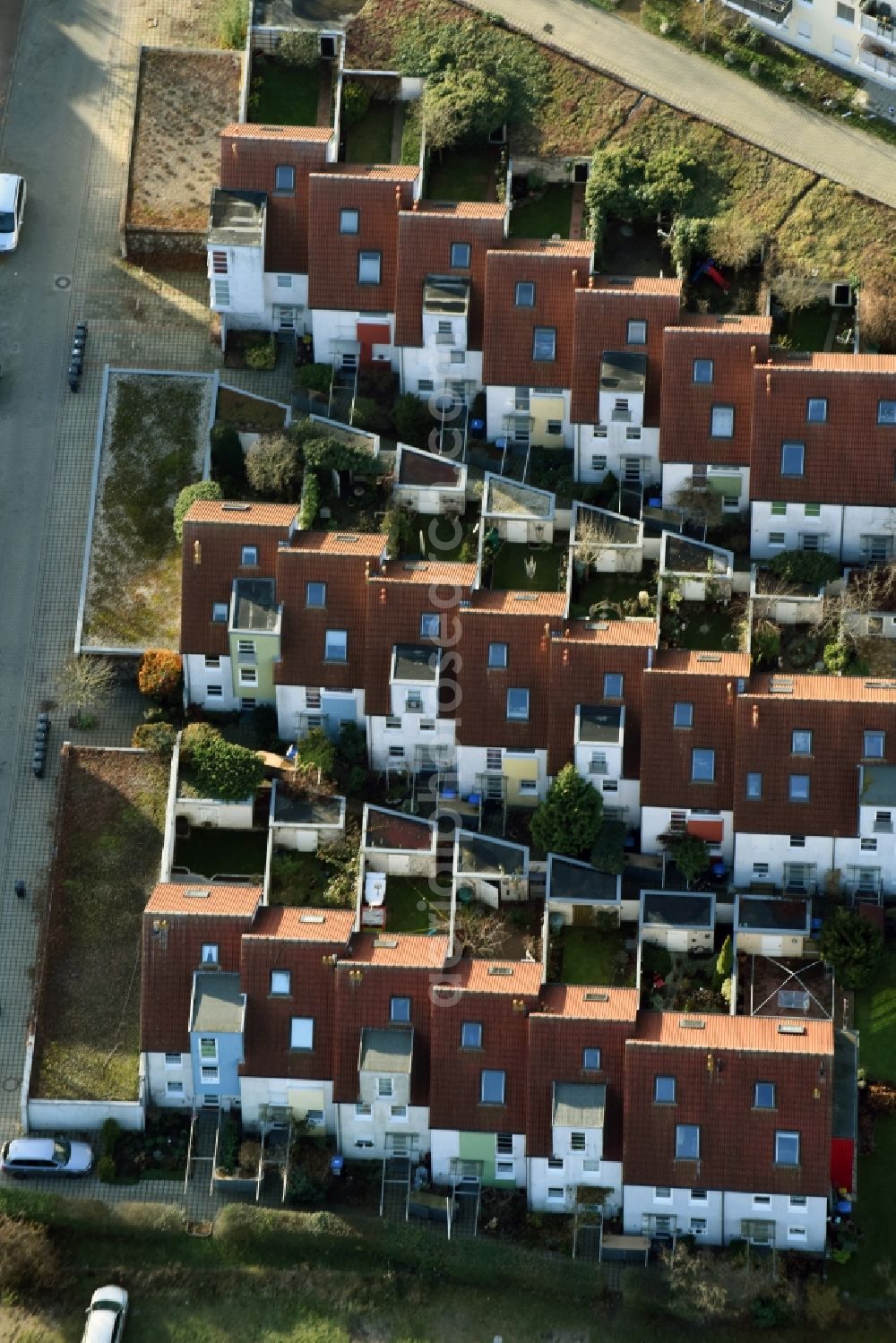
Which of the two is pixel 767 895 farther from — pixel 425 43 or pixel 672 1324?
pixel 425 43

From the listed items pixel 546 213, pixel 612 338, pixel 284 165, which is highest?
pixel 284 165

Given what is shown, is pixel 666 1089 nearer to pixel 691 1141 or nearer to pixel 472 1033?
pixel 691 1141

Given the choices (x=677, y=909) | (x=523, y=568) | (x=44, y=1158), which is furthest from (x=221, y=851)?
(x=677, y=909)

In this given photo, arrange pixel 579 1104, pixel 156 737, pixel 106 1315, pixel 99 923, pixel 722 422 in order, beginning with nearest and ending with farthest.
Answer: pixel 106 1315 < pixel 579 1104 < pixel 99 923 < pixel 156 737 < pixel 722 422

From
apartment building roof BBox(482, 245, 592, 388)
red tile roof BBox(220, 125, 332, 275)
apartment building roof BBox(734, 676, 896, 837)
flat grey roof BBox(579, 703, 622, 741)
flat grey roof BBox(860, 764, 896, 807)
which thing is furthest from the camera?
red tile roof BBox(220, 125, 332, 275)

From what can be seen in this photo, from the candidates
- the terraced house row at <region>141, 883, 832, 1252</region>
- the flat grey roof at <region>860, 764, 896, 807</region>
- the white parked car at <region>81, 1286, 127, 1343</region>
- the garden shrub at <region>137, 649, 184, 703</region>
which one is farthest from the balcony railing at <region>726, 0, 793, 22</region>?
the white parked car at <region>81, 1286, 127, 1343</region>

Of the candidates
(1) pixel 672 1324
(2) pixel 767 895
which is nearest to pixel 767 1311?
(1) pixel 672 1324

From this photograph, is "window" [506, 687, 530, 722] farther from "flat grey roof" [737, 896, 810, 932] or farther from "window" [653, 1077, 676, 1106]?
"window" [653, 1077, 676, 1106]
